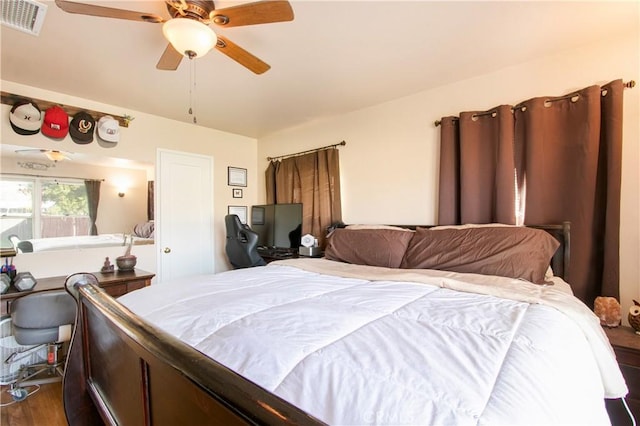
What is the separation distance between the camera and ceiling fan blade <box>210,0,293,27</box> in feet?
4.44

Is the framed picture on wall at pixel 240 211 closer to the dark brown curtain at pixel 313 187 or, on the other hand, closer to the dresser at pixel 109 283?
the dark brown curtain at pixel 313 187

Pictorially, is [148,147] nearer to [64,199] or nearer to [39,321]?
[64,199]

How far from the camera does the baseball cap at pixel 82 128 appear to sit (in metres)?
2.83

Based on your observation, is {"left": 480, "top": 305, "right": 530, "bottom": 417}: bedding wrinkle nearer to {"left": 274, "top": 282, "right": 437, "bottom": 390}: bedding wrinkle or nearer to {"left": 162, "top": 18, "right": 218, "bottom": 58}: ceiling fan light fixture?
{"left": 274, "top": 282, "right": 437, "bottom": 390}: bedding wrinkle

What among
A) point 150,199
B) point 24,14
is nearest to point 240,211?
point 150,199

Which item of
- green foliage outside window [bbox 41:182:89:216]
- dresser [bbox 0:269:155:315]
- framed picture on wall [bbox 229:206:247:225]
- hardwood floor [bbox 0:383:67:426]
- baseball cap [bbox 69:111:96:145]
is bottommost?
hardwood floor [bbox 0:383:67:426]

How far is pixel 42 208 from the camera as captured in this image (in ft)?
9.01

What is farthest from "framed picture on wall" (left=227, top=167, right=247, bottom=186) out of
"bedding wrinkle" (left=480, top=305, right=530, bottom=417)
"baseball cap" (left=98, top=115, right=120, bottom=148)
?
"bedding wrinkle" (left=480, top=305, right=530, bottom=417)

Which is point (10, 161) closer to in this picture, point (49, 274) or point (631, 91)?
point (49, 274)

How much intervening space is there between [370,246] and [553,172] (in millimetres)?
1408

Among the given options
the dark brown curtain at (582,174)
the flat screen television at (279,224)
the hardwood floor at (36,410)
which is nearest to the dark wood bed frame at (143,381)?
the hardwood floor at (36,410)

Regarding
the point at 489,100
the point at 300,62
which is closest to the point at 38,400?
the point at 300,62

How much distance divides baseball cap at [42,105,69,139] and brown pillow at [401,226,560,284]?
325 centimetres

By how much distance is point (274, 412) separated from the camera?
454mm
